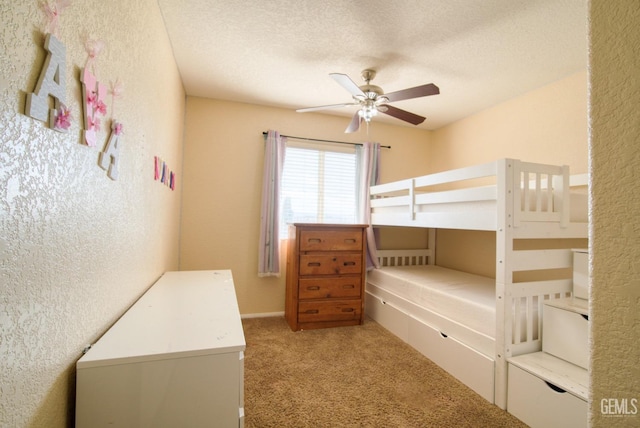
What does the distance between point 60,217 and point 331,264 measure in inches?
92.2

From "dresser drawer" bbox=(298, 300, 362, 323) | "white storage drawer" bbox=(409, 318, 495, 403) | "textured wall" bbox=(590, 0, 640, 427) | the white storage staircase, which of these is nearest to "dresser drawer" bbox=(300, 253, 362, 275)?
"dresser drawer" bbox=(298, 300, 362, 323)

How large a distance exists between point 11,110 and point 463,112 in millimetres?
3733

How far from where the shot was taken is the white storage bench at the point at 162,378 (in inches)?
32.2

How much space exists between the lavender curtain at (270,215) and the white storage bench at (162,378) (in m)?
2.03

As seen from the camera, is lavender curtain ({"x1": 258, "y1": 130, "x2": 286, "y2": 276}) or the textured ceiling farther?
lavender curtain ({"x1": 258, "y1": 130, "x2": 286, "y2": 276})

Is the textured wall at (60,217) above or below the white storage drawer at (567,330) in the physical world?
above

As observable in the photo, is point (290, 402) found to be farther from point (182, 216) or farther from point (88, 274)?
point (182, 216)

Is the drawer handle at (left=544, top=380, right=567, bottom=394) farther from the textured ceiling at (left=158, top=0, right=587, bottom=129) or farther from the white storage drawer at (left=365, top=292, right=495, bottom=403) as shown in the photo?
the textured ceiling at (left=158, top=0, right=587, bottom=129)

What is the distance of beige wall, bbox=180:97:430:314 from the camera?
3.05m

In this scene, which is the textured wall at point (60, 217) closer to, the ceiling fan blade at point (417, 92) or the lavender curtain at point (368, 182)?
the ceiling fan blade at point (417, 92)

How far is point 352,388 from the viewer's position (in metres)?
1.86

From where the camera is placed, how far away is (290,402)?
5.61 ft

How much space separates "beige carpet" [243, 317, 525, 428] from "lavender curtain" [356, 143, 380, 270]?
102 cm

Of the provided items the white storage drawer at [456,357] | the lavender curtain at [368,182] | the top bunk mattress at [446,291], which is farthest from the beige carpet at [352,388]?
the lavender curtain at [368,182]
